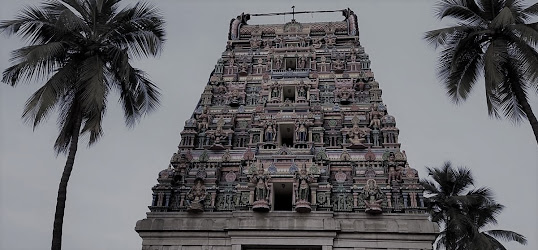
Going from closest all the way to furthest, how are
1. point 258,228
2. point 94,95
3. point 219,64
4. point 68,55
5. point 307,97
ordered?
1. point 94,95
2. point 68,55
3. point 258,228
4. point 307,97
5. point 219,64

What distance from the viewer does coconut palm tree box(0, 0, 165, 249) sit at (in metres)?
15.5

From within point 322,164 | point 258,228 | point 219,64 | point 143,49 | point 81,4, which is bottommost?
point 258,228

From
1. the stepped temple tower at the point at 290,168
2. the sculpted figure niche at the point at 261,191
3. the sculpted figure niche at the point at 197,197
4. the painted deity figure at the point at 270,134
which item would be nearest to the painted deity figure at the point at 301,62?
the stepped temple tower at the point at 290,168

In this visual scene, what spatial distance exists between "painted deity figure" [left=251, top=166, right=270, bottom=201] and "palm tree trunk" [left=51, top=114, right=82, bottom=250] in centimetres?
698

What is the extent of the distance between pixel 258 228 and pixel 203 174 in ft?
12.5

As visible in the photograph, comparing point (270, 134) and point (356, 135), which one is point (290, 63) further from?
point (356, 135)

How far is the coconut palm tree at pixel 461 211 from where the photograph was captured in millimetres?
25469

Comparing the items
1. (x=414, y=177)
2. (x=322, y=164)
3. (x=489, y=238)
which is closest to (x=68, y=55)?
(x=322, y=164)

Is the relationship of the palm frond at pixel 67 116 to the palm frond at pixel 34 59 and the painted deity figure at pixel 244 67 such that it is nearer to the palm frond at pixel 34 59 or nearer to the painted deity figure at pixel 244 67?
the palm frond at pixel 34 59

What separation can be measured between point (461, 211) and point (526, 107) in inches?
487

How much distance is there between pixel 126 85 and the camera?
57.1ft

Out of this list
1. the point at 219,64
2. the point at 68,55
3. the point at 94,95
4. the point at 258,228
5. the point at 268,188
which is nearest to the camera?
the point at 94,95

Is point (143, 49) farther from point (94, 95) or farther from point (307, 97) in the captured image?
point (307, 97)

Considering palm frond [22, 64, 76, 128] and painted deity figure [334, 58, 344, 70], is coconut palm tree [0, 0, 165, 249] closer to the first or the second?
palm frond [22, 64, 76, 128]
